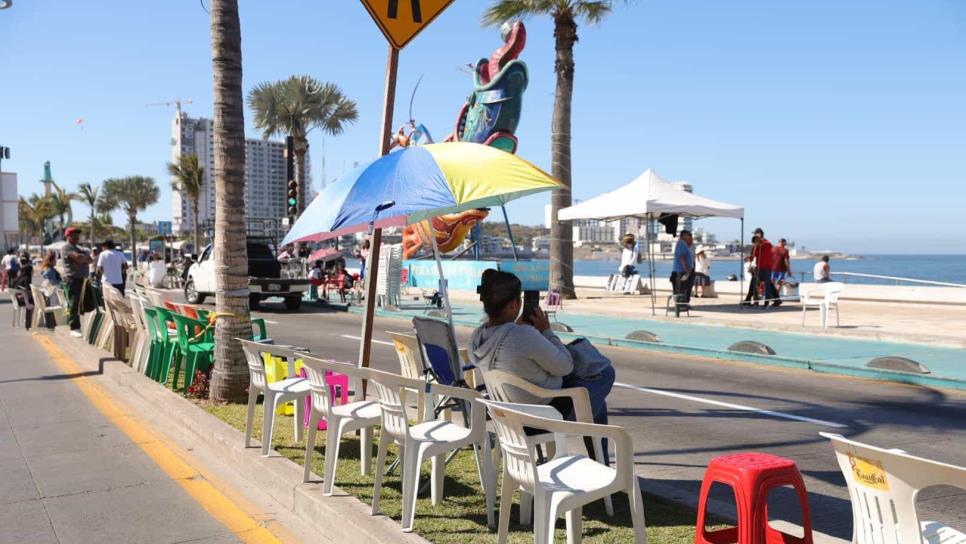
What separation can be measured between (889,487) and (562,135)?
23655 millimetres

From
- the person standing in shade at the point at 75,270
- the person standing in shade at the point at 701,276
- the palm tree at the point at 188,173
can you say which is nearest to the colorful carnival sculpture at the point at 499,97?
the person standing in shade at the point at 701,276

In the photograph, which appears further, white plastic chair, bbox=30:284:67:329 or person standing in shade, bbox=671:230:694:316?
person standing in shade, bbox=671:230:694:316

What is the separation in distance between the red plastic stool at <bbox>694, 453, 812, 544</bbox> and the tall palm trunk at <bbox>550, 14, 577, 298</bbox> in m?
22.2

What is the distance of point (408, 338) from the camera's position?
21.5 ft

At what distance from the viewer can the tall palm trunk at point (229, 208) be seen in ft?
26.7

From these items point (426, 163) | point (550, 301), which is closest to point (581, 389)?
point (426, 163)

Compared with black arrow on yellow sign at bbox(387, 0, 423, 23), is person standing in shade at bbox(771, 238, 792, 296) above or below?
below

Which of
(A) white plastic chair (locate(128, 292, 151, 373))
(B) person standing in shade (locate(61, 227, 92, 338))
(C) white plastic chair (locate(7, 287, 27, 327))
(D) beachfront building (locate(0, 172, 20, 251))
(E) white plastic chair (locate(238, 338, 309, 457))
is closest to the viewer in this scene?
(E) white plastic chair (locate(238, 338, 309, 457))

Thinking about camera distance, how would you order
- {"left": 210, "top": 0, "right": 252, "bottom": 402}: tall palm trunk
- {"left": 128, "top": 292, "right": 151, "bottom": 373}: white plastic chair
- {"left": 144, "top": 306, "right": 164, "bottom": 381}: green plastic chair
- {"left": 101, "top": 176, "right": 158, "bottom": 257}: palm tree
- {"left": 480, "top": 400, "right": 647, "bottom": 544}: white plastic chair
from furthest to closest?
{"left": 101, "top": 176, "right": 158, "bottom": 257}: palm tree, {"left": 128, "top": 292, "right": 151, "bottom": 373}: white plastic chair, {"left": 144, "top": 306, "right": 164, "bottom": 381}: green plastic chair, {"left": 210, "top": 0, "right": 252, "bottom": 402}: tall palm trunk, {"left": 480, "top": 400, "right": 647, "bottom": 544}: white plastic chair

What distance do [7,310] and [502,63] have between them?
17264mm

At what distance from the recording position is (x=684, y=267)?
20.4 meters

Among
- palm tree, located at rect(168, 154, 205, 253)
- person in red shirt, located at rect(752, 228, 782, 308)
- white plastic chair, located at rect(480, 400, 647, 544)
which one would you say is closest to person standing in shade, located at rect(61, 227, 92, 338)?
white plastic chair, located at rect(480, 400, 647, 544)

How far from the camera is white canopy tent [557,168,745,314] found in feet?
65.3

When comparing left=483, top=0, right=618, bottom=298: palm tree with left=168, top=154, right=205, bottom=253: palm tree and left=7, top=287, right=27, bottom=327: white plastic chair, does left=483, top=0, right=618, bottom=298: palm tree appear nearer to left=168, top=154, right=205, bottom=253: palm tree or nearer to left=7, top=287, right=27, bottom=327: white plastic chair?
left=7, top=287, right=27, bottom=327: white plastic chair
